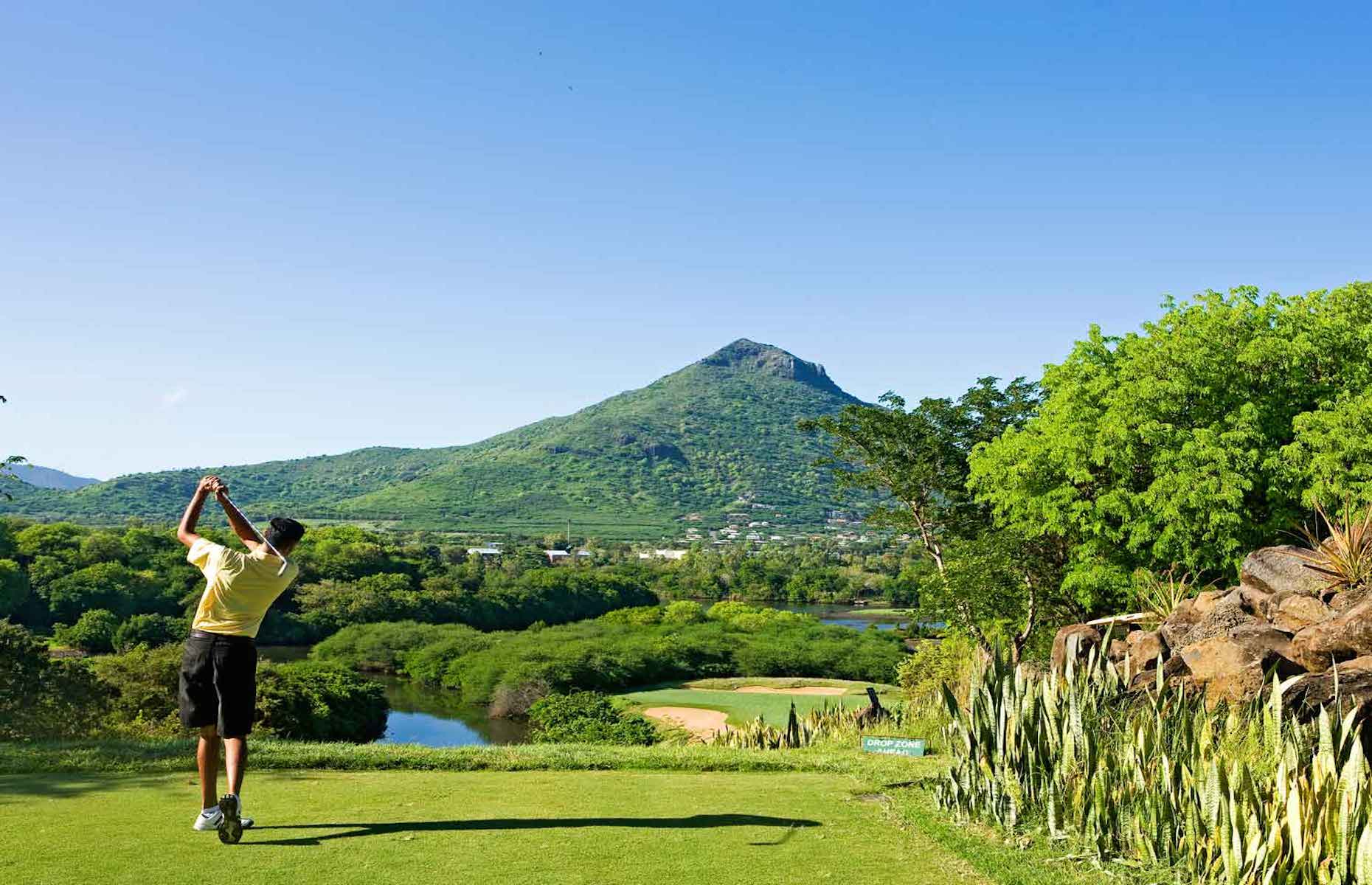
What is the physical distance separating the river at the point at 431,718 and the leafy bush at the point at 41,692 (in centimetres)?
1429

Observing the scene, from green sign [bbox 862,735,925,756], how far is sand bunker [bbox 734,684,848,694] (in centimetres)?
4400

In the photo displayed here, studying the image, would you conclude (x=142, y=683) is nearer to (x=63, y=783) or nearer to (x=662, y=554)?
(x=63, y=783)

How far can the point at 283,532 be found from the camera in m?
6.22

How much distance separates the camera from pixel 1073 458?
21.7 metres

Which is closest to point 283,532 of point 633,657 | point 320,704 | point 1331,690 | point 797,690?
point 1331,690

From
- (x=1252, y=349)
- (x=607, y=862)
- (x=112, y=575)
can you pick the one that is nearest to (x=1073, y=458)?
(x=1252, y=349)

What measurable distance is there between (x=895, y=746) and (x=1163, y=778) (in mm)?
5001

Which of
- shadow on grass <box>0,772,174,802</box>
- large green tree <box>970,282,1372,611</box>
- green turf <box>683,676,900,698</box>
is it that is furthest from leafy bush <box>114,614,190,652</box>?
shadow on grass <box>0,772,174,802</box>

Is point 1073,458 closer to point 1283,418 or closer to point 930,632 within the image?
point 1283,418

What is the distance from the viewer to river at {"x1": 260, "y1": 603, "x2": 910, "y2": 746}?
46.2m

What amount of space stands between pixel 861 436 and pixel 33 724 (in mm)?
20652

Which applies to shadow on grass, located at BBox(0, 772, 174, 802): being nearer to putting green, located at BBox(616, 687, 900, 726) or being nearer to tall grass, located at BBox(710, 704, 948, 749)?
tall grass, located at BBox(710, 704, 948, 749)

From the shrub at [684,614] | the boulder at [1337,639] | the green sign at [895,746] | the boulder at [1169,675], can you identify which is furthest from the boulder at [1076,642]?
the shrub at [684,614]

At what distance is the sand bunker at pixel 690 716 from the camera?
43.4 m
